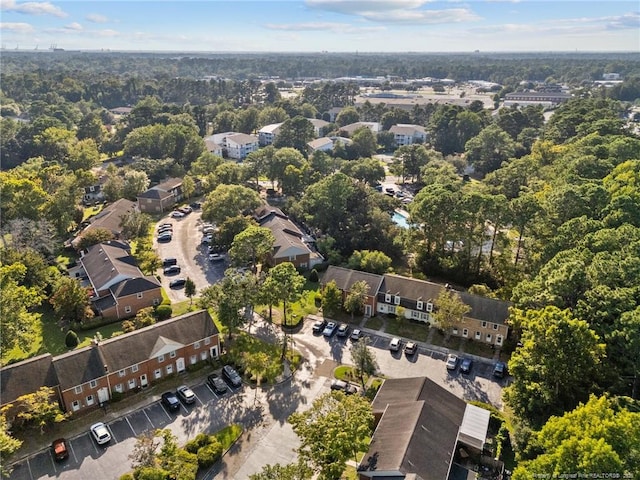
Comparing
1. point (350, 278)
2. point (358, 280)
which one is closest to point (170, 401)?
point (350, 278)

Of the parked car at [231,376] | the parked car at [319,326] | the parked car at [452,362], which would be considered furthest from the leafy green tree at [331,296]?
the parked car at [452,362]

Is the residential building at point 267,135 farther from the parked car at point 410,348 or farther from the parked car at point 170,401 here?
the parked car at point 170,401

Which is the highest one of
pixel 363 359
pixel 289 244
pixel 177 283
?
pixel 289 244

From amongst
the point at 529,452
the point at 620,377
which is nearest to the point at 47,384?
the point at 529,452

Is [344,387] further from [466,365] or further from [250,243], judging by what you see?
[250,243]

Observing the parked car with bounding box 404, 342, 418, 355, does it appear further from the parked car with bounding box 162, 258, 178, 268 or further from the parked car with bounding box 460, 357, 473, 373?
the parked car with bounding box 162, 258, 178, 268

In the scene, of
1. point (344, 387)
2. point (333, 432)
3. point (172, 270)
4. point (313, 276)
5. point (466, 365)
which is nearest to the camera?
point (333, 432)

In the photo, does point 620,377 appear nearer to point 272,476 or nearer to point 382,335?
point 382,335
